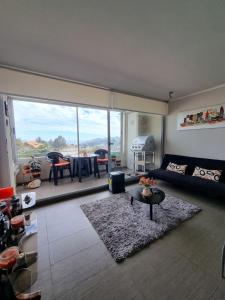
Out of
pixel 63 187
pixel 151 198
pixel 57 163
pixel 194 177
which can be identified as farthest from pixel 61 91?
pixel 194 177

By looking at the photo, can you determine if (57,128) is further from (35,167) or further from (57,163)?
(35,167)

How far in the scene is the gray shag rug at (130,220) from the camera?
5.17 ft

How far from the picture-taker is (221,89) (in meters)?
2.99

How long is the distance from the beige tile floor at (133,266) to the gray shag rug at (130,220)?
0.08 m

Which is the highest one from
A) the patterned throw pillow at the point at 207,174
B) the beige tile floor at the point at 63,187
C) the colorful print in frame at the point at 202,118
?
the colorful print in frame at the point at 202,118

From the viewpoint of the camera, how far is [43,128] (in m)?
4.07

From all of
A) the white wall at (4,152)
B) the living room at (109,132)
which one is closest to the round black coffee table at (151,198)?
the living room at (109,132)

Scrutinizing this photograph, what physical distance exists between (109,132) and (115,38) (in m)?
1.99

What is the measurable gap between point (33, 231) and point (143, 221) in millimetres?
1442

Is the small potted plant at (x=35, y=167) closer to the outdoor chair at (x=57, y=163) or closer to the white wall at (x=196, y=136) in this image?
the outdoor chair at (x=57, y=163)

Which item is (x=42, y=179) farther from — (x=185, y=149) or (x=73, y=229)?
(x=185, y=149)

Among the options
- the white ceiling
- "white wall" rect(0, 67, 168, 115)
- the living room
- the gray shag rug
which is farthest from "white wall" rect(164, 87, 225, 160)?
the gray shag rug

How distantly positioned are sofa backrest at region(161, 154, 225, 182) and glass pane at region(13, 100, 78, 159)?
2977mm

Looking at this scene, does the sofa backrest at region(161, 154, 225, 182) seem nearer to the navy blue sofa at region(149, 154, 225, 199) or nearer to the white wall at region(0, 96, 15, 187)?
the navy blue sofa at region(149, 154, 225, 199)
